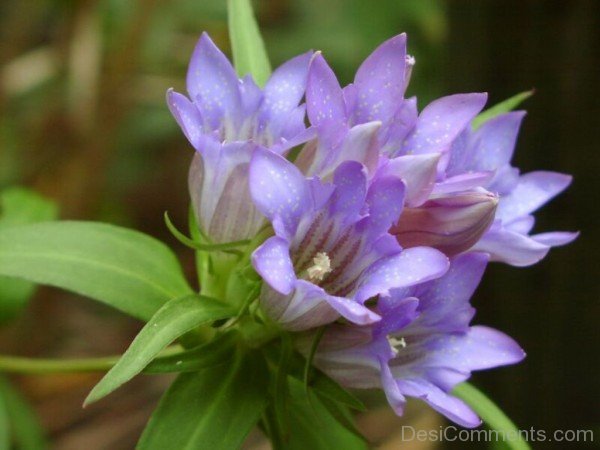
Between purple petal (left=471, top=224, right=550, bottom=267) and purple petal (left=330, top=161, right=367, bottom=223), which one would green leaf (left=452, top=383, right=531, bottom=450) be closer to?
purple petal (left=471, top=224, right=550, bottom=267)

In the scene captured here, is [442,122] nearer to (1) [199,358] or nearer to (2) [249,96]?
(2) [249,96]

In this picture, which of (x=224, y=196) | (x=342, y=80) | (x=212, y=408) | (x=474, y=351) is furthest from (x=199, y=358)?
(x=342, y=80)

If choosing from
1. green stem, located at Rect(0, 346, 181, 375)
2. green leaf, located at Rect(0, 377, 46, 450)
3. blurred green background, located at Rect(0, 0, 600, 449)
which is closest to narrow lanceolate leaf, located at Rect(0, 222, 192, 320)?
green stem, located at Rect(0, 346, 181, 375)

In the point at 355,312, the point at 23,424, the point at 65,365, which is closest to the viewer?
the point at 355,312

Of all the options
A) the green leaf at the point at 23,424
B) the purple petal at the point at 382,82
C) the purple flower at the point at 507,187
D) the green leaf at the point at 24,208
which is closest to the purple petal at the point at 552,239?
the purple flower at the point at 507,187

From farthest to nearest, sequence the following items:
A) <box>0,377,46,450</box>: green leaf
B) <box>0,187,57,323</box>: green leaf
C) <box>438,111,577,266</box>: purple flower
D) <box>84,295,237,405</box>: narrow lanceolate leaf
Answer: <box>0,377,46,450</box>: green leaf → <box>0,187,57,323</box>: green leaf → <box>438,111,577,266</box>: purple flower → <box>84,295,237,405</box>: narrow lanceolate leaf

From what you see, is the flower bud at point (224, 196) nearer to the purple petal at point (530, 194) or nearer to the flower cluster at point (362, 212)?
the flower cluster at point (362, 212)
